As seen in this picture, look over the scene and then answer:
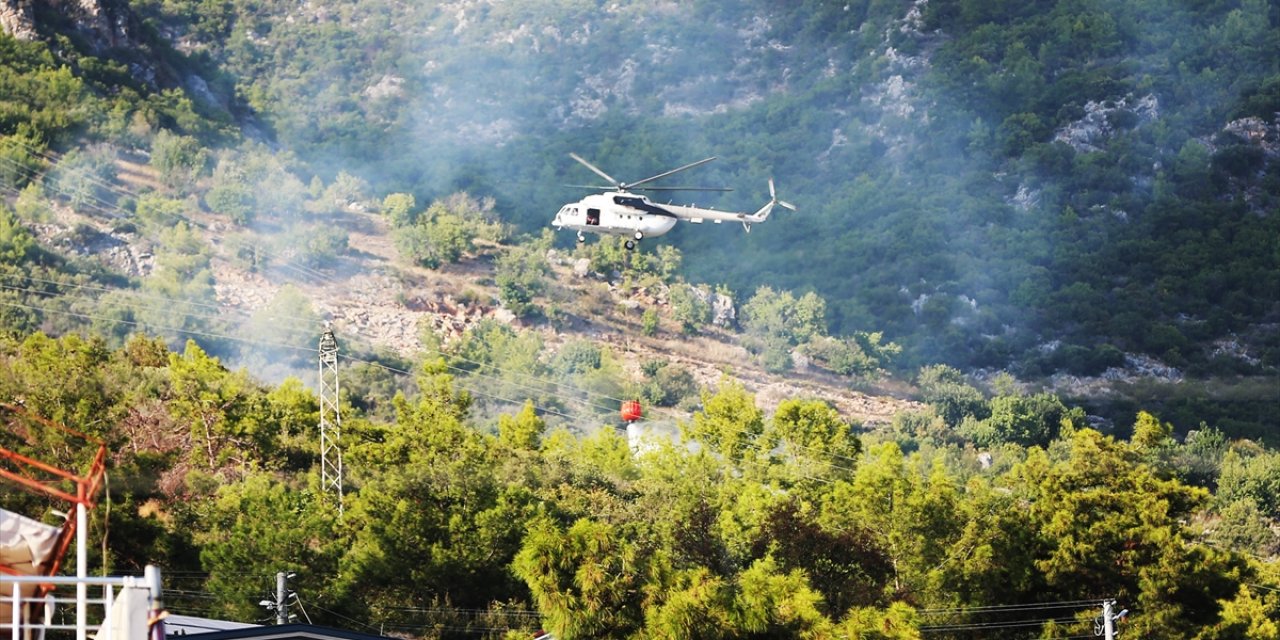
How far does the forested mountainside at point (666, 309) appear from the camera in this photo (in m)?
51.4

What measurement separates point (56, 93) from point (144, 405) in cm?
6475

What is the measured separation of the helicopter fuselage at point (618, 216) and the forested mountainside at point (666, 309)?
22.8 ft

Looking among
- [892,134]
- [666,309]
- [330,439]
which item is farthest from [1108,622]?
[892,134]

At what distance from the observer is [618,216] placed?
232 ft

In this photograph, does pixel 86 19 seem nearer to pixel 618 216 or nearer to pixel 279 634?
pixel 618 216

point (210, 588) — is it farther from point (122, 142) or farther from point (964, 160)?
point (964, 160)

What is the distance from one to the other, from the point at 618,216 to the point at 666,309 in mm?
55490

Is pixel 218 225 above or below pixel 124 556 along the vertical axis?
above

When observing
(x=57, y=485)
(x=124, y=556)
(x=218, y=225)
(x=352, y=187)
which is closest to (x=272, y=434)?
(x=57, y=485)

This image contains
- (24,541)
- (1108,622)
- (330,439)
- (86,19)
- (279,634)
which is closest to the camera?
(24,541)

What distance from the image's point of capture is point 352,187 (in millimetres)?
136375

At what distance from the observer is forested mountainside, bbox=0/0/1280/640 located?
51.4 m

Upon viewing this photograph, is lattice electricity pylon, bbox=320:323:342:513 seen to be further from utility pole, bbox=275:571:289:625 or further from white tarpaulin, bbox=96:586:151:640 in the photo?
white tarpaulin, bbox=96:586:151:640

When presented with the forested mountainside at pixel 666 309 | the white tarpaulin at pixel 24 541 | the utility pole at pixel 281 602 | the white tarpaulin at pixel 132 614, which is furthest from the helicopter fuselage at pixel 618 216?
the white tarpaulin at pixel 132 614
